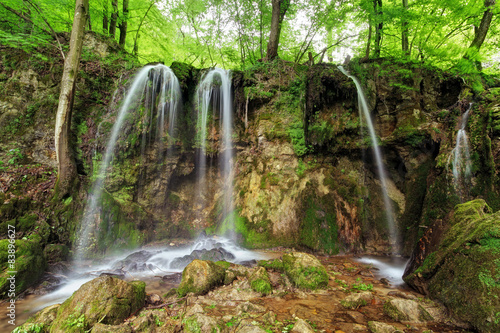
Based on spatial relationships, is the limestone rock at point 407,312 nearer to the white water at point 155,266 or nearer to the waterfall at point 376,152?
the white water at point 155,266

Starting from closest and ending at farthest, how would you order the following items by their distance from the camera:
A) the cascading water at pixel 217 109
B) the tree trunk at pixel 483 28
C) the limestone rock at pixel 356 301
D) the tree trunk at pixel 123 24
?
1. the limestone rock at pixel 356 301
2. the tree trunk at pixel 483 28
3. the cascading water at pixel 217 109
4. the tree trunk at pixel 123 24

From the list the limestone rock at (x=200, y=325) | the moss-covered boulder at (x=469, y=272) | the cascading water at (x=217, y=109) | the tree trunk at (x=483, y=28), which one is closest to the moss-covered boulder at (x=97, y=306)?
the limestone rock at (x=200, y=325)

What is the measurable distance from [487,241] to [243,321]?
148 inches

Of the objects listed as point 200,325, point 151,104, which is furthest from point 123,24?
point 200,325

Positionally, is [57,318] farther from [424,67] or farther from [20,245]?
[424,67]

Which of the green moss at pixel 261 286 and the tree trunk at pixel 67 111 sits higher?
the tree trunk at pixel 67 111

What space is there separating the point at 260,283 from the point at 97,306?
2567mm

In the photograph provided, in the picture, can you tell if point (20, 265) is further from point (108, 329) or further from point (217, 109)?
point (217, 109)

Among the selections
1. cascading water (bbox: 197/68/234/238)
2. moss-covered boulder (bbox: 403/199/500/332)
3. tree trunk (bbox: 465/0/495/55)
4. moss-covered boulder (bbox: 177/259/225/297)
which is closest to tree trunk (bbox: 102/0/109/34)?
cascading water (bbox: 197/68/234/238)

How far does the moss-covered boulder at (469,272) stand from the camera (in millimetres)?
2660

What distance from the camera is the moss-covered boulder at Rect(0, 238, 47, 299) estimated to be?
4047mm

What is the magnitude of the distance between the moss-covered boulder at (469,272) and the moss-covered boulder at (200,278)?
3744mm

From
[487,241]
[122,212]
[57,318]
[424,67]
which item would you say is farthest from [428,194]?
[122,212]

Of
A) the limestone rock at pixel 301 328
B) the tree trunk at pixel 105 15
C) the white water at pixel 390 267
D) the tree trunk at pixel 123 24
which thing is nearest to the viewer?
the limestone rock at pixel 301 328
